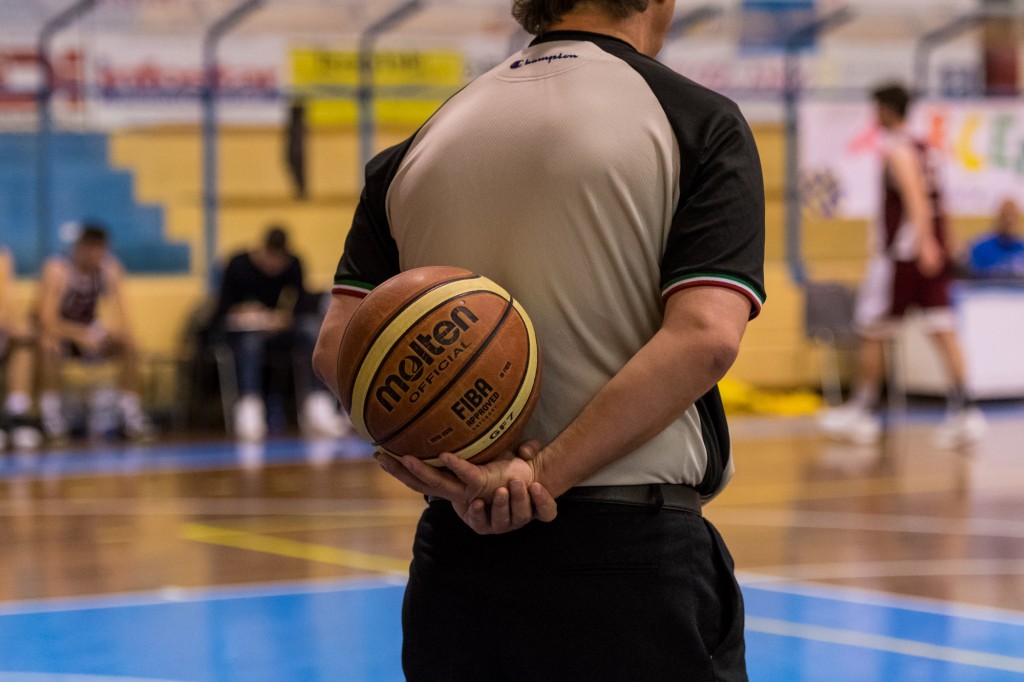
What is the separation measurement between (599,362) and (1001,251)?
11770 millimetres

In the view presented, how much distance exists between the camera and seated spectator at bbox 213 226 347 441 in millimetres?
10664

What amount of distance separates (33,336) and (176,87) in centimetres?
257

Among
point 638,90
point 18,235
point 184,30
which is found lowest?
point 18,235

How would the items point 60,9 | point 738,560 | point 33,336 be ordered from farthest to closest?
1. point 60,9
2. point 33,336
3. point 738,560

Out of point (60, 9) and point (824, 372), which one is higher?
point (60, 9)

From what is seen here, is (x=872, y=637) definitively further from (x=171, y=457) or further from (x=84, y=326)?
(x=84, y=326)

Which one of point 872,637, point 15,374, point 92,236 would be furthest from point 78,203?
point 872,637

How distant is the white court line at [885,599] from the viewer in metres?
4.90

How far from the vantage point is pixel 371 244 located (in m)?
2.25

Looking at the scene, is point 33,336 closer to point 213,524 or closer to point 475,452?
point 213,524

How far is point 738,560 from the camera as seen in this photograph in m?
5.79

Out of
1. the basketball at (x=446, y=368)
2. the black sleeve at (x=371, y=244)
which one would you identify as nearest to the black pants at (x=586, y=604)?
the basketball at (x=446, y=368)

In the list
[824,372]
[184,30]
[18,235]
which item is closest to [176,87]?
[184,30]

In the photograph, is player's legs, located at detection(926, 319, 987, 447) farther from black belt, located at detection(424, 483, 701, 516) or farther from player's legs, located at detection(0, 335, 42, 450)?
black belt, located at detection(424, 483, 701, 516)
